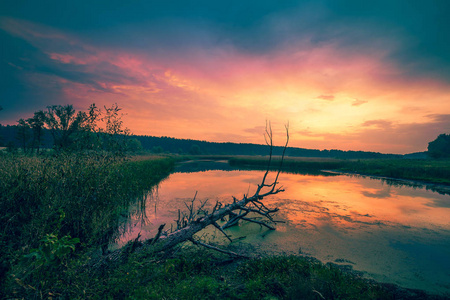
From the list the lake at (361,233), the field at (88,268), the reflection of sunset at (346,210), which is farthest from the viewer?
the reflection of sunset at (346,210)

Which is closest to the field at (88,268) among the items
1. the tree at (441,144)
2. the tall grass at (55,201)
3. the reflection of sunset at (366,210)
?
the tall grass at (55,201)

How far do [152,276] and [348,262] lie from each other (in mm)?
4438

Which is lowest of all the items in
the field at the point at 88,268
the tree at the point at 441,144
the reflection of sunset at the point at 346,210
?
the reflection of sunset at the point at 346,210

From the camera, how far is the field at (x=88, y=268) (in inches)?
97.3

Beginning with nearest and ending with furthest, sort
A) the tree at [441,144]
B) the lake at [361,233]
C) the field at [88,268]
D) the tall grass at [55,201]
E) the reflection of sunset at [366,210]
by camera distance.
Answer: the field at [88,268] → the tall grass at [55,201] → the lake at [361,233] → the reflection of sunset at [366,210] → the tree at [441,144]

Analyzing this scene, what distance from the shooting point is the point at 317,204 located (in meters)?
10.2

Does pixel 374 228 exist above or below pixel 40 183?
below

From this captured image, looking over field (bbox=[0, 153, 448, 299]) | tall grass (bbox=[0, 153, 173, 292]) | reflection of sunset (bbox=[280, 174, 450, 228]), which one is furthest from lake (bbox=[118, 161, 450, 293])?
tall grass (bbox=[0, 153, 173, 292])

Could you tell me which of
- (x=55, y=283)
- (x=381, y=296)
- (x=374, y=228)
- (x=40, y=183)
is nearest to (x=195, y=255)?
(x=55, y=283)

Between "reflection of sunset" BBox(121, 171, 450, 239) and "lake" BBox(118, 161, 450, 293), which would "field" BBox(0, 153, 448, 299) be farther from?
"reflection of sunset" BBox(121, 171, 450, 239)

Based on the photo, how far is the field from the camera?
8.11 feet

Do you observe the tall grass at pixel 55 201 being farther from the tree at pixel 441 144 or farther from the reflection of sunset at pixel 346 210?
the tree at pixel 441 144

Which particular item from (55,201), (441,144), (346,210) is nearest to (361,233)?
(346,210)

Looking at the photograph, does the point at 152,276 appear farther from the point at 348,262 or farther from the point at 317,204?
the point at 317,204
